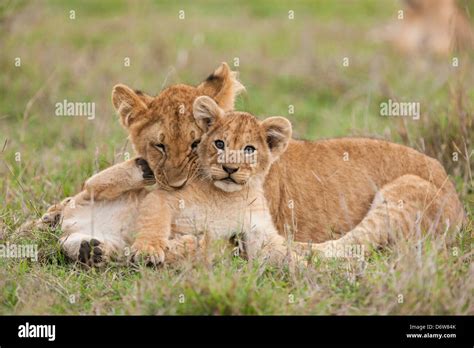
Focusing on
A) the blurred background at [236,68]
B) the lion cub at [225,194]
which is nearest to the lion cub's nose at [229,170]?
the lion cub at [225,194]

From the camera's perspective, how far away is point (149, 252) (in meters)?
5.44

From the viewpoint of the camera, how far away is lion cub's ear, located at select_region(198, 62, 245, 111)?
20.7 feet

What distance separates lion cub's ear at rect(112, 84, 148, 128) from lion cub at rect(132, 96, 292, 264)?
1.74 feet

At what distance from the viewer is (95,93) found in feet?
37.0

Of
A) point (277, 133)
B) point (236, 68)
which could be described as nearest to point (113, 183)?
point (277, 133)

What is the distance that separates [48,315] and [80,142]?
412 centimetres

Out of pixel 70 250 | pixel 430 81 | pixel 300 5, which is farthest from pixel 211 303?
pixel 300 5

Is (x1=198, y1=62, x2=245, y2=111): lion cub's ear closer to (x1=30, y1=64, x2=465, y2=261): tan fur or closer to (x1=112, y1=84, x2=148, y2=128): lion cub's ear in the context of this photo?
(x1=30, y1=64, x2=465, y2=261): tan fur

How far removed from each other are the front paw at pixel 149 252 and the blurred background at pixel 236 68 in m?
1.32

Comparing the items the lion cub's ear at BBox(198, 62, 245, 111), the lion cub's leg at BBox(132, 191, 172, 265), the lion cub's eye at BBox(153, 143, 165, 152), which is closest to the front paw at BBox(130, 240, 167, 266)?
the lion cub's leg at BBox(132, 191, 172, 265)

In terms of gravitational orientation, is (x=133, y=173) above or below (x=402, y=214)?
above

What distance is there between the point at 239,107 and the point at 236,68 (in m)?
3.42

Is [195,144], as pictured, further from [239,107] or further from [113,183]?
[239,107]

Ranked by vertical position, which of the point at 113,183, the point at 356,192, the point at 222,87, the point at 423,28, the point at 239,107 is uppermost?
the point at 423,28
